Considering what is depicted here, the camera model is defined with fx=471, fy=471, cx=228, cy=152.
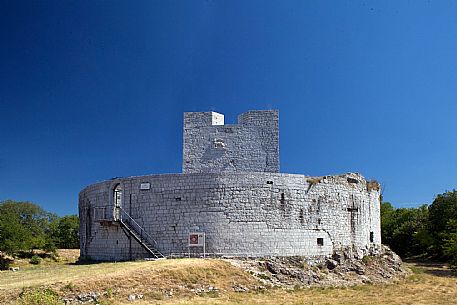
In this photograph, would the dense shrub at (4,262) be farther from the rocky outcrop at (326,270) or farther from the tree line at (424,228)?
the tree line at (424,228)

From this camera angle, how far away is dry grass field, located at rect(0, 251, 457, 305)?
56.5 ft

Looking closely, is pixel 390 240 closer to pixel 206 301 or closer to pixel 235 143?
pixel 235 143

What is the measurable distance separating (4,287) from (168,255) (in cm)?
762

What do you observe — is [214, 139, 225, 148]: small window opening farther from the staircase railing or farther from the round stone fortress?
the staircase railing

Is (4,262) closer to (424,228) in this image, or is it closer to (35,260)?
(35,260)

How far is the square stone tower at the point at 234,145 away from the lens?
102ft

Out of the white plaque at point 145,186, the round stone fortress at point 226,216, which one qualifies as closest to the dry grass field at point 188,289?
the round stone fortress at point 226,216

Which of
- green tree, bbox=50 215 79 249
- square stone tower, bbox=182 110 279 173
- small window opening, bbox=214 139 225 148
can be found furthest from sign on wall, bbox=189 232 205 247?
green tree, bbox=50 215 79 249

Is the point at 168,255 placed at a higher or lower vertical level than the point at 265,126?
lower

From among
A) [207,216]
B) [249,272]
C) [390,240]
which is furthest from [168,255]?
[390,240]

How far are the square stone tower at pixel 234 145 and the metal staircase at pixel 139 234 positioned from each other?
7.69 m

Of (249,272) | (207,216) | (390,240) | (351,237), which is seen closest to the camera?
(249,272)

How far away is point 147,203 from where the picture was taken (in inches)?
943

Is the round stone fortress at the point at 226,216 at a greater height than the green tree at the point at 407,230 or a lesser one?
greater
